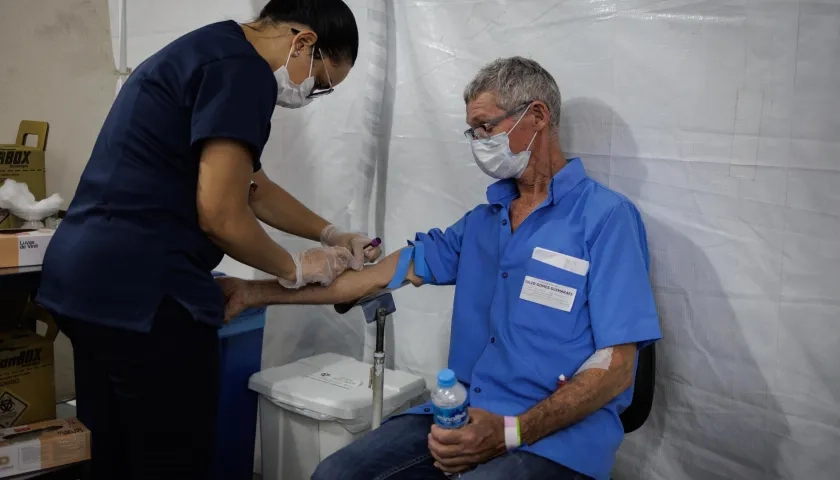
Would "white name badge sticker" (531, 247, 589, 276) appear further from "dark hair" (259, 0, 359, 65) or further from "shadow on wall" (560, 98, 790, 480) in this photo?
"dark hair" (259, 0, 359, 65)

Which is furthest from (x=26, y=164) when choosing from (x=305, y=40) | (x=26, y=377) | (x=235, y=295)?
(x=305, y=40)

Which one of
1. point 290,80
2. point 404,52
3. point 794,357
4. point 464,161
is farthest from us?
point 404,52

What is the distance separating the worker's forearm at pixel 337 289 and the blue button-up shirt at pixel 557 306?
0.71ft

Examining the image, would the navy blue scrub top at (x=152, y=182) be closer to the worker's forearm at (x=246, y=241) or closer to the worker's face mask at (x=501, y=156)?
the worker's forearm at (x=246, y=241)

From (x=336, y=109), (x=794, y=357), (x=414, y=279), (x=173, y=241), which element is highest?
(x=336, y=109)

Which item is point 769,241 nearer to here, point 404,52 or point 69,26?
point 404,52

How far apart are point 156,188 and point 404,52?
3.78ft

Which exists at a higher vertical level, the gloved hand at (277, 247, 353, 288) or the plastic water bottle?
the gloved hand at (277, 247, 353, 288)

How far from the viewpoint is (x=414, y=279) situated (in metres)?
1.70

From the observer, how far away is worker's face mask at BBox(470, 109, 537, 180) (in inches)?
59.4

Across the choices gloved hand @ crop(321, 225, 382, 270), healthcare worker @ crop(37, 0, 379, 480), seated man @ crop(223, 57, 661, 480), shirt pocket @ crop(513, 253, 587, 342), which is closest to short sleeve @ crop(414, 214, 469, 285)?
seated man @ crop(223, 57, 661, 480)

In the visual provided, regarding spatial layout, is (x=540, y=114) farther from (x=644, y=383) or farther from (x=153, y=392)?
(x=153, y=392)

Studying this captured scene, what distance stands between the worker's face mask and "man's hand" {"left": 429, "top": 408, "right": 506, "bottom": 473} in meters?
0.58

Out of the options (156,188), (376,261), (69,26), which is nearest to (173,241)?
(156,188)
